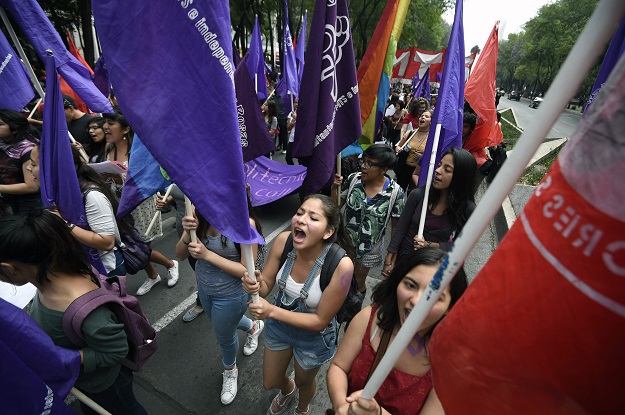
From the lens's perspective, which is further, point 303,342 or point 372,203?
point 372,203

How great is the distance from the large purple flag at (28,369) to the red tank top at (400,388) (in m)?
1.26

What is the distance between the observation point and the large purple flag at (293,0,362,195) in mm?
2465

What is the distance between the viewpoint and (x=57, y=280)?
1.63 meters

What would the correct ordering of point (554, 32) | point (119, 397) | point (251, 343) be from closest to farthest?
point (119, 397) < point (251, 343) < point (554, 32)

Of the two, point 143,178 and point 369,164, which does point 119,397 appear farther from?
point 369,164

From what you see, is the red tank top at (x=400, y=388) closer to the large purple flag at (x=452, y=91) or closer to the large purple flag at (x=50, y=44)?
the large purple flag at (x=452, y=91)

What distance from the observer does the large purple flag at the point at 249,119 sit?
2664 millimetres

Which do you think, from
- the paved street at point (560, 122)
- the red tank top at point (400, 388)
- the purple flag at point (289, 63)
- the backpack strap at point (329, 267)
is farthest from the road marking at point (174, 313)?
the paved street at point (560, 122)

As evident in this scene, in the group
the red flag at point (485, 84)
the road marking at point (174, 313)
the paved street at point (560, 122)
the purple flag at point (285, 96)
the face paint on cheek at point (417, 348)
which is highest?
the red flag at point (485, 84)

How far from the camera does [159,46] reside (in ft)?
3.99

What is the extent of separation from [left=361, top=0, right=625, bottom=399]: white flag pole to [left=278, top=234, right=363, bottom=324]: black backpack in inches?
41.9

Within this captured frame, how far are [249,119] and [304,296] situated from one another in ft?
4.95

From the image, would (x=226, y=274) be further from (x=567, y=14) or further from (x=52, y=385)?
(x=567, y=14)

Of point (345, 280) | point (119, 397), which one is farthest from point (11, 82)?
point (345, 280)
